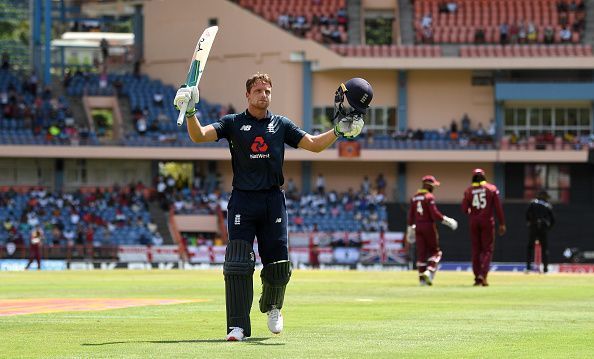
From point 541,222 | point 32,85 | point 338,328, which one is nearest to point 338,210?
point 32,85

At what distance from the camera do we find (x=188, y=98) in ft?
40.0

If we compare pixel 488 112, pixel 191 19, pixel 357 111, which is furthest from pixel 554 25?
pixel 357 111

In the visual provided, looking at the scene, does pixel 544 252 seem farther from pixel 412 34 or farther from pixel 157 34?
pixel 157 34

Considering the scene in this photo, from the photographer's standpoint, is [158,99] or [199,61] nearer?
[199,61]

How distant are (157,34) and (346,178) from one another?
11966 mm

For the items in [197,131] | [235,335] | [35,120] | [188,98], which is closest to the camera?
[235,335]

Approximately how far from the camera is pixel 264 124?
12789 millimetres

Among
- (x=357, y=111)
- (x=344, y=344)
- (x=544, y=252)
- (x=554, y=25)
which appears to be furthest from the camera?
(x=554, y=25)

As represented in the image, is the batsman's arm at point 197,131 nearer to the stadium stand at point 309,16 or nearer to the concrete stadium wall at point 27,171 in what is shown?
the stadium stand at point 309,16

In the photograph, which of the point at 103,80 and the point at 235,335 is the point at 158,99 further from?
the point at 235,335

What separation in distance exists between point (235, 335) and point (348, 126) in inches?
85.4

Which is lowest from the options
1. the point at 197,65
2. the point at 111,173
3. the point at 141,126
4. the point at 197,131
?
the point at 111,173

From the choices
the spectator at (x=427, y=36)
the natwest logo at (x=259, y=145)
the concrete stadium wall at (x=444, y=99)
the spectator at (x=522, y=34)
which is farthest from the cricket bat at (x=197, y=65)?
the concrete stadium wall at (x=444, y=99)

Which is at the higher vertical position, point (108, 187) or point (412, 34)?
point (412, 34)
